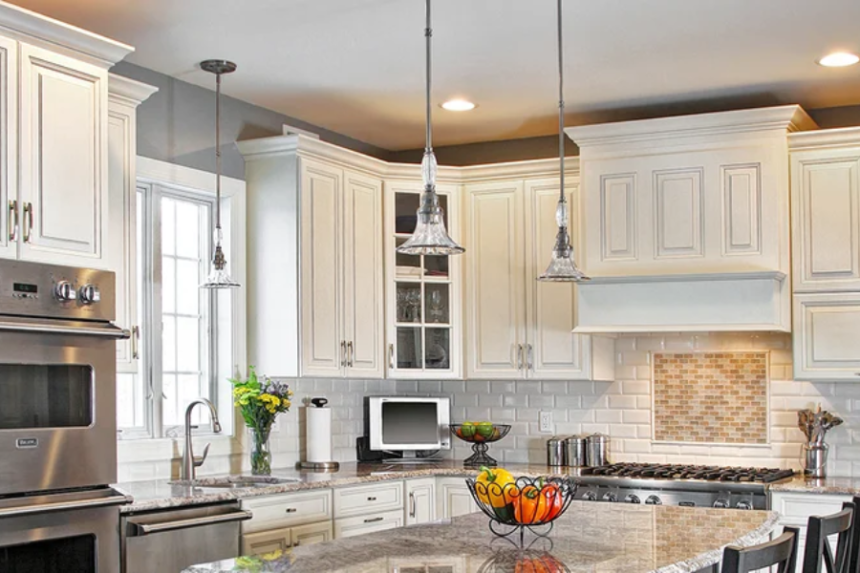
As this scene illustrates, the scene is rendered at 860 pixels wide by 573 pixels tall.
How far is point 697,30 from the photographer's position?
438cm

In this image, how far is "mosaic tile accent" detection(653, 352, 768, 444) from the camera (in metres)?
5.58

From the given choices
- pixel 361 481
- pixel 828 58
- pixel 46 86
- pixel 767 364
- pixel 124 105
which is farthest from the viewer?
pixel 767 364

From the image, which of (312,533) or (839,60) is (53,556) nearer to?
(312,533)

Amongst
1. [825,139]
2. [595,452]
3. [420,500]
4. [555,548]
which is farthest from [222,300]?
[825,139]

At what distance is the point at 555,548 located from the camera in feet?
9.29

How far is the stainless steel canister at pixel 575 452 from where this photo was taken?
5.66 m

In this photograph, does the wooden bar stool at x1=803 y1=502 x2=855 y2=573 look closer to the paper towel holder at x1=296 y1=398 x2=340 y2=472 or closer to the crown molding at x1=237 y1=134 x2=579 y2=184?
the paper towel holder at x1=296 y1=398 x2=340 y2=472

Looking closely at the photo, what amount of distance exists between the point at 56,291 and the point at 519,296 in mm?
2856

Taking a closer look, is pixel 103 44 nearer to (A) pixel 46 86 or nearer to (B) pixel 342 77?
(A) pixel 46 86

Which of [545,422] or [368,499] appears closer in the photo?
[368,499]

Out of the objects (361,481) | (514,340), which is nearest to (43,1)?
(361,481)

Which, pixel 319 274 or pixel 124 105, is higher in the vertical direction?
pixel 124 105

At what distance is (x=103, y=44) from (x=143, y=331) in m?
1.45

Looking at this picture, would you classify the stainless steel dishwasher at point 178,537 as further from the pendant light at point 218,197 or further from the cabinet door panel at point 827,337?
the cabinet door panel at point 827,337
